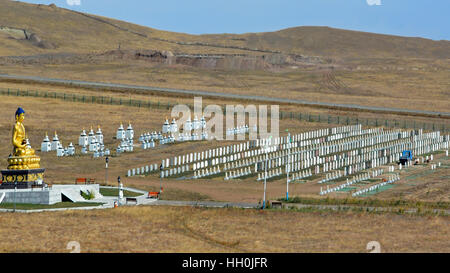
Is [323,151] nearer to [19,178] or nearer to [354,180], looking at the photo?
[354,180]

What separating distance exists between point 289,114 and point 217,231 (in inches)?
2633

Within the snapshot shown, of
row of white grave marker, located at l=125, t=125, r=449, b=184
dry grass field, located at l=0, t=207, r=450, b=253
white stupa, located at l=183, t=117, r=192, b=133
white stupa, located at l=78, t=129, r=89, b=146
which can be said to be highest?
white stupa, located at l=183, t=117, r=192, b=133

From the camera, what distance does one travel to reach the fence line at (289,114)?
103125mm

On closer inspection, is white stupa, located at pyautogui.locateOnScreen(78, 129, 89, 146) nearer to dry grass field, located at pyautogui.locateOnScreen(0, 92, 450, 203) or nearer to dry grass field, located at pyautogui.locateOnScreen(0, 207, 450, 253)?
dry grass field, located at pyautogui.locateOnScreen(0, 92, 450, 203)

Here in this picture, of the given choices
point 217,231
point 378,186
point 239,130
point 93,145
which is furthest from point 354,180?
point 239,130

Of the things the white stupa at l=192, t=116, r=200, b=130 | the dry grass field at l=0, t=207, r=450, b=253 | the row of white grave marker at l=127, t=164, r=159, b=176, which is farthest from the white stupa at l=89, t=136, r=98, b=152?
the dry grass field at l=0, t=207, r=450, b=253

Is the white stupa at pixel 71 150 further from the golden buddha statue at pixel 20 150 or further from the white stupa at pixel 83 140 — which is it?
the golden buddha statue at pixel 20 150

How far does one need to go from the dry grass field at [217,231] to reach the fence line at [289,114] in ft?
183

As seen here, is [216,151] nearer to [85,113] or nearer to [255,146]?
[255,146]

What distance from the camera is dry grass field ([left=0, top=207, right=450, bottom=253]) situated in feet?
125

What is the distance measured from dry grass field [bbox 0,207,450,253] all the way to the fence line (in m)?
55.9

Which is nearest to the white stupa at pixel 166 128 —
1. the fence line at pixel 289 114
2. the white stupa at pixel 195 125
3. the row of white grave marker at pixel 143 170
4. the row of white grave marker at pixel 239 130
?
the white stupa at pixel 195 125

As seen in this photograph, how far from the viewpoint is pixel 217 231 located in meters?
42.2

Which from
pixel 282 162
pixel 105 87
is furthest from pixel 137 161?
pixel 105 87
